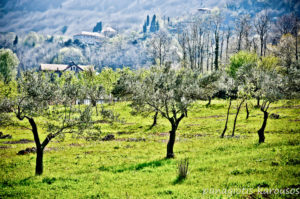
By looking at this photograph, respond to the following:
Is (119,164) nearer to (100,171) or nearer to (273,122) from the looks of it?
(100,171)

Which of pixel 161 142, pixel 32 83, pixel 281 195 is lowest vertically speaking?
pixel 161 142

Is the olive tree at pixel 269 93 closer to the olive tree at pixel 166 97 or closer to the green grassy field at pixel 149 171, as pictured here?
the green grassy field at pixel 149 171

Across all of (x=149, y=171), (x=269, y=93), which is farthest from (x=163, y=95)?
(x=269, y=93)

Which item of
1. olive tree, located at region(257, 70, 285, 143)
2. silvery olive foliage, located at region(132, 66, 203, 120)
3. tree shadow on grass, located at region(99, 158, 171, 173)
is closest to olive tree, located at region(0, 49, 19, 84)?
silvery olive foliage, located at region(132, 66, 203, 120)

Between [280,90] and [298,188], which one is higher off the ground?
[280,90]

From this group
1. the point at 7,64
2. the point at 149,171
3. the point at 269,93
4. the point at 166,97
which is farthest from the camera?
the point at 7,64

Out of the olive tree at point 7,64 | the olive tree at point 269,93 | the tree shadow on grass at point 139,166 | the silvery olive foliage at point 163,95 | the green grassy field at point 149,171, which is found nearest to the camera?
the green grassy field at point 149,171

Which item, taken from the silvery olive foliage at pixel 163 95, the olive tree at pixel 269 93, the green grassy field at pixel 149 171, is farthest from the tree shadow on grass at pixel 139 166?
A: the olive tree at pixel 269 93

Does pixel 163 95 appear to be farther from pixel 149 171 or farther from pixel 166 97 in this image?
pixel 149 171

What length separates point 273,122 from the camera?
40.5 metres

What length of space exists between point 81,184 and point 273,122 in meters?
37.6

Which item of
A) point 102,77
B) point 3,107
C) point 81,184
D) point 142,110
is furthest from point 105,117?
point 102,77

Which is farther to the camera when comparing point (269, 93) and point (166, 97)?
point (269, 93)

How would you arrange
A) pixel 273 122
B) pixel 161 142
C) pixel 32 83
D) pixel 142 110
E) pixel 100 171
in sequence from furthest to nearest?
pixel 273 122 < pixel 161 142 < pixel 142 110 < pixel 100 171 < pixel 32 83
